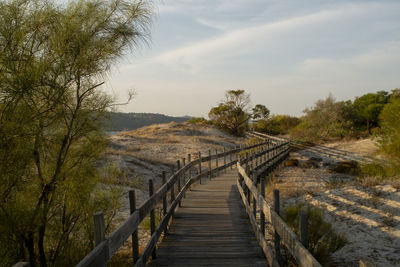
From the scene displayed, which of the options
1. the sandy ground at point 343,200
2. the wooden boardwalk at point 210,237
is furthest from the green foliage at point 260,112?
the wooden boardwalk at point 210,237

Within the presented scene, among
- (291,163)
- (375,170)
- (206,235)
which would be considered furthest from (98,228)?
(291,163)

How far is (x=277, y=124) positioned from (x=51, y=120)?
4897 centimetres

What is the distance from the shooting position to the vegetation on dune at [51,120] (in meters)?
4.64

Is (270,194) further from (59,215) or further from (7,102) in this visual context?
(7,102)

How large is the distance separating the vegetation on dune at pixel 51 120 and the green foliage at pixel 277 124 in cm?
4538

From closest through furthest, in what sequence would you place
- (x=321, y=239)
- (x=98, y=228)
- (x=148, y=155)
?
(x=98, y=228)
(x=321, y=239)
(x=148, y=155)

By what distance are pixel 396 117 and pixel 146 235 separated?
12.0m

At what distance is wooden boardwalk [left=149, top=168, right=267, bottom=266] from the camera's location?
519cm

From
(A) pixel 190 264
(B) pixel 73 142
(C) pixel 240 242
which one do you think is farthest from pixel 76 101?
(C) pixel 240 242

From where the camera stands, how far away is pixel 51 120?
5551 millimetres

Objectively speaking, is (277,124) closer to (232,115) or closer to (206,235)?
(232,115)

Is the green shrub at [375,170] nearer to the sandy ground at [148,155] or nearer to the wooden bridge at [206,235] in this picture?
the wooden bridge at [206,235]

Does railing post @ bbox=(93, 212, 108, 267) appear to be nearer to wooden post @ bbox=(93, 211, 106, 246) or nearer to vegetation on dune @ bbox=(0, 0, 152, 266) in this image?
wooden post @ bbox=(93, 211, 106, 246)

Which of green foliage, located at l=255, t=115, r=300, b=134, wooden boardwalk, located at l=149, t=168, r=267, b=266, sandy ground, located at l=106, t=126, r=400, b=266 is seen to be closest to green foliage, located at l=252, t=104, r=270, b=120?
green foliage, located at l=255, t=115, r=300, b=134
